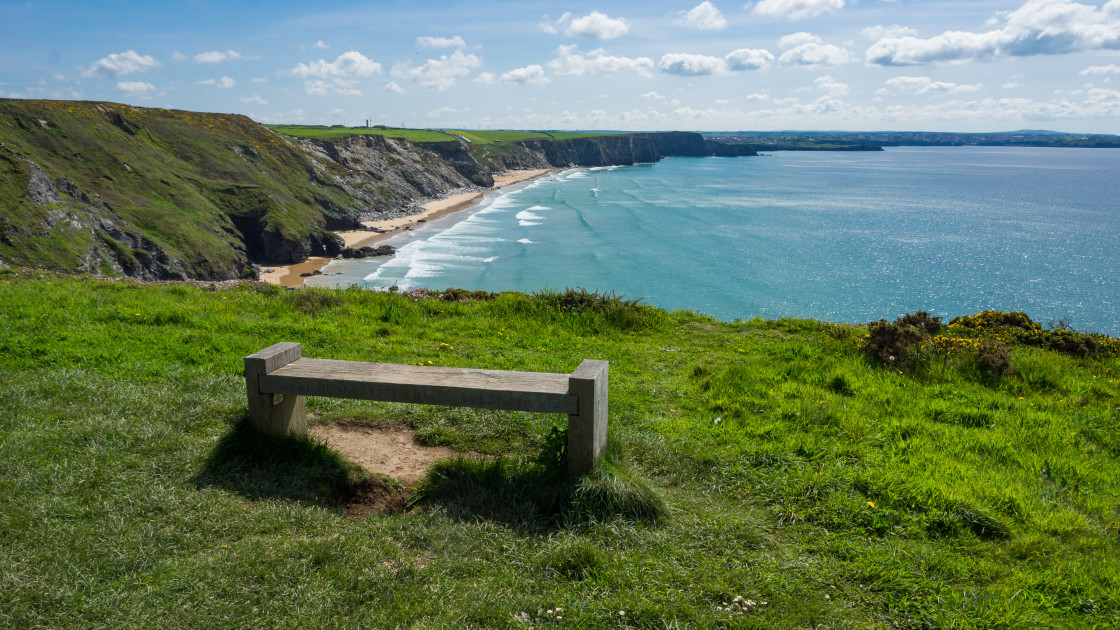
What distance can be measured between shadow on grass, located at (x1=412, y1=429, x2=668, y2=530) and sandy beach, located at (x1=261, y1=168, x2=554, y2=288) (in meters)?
15.1

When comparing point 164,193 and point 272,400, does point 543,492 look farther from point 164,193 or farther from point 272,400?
point 164,193

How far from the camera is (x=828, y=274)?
5006 centimetres

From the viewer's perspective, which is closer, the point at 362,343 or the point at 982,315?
the point at 362,343

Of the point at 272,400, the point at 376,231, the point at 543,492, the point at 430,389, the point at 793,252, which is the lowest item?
the point at 793,252

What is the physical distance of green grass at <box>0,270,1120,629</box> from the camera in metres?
3.50

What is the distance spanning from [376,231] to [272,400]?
63.9m

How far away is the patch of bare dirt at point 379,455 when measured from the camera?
483 cm

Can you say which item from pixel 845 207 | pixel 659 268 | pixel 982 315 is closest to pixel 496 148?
pixel 845 207

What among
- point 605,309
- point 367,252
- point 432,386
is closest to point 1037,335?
point 605,309

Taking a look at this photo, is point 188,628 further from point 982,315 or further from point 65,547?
point 982,315

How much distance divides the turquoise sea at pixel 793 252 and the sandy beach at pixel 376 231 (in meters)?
2.38

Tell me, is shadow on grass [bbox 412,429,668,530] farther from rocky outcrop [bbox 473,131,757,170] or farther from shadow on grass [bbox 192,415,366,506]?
rocky outcrop [bbox 473,131,757,170]

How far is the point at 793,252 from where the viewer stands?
5766cm

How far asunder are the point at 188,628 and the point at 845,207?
94749mm
